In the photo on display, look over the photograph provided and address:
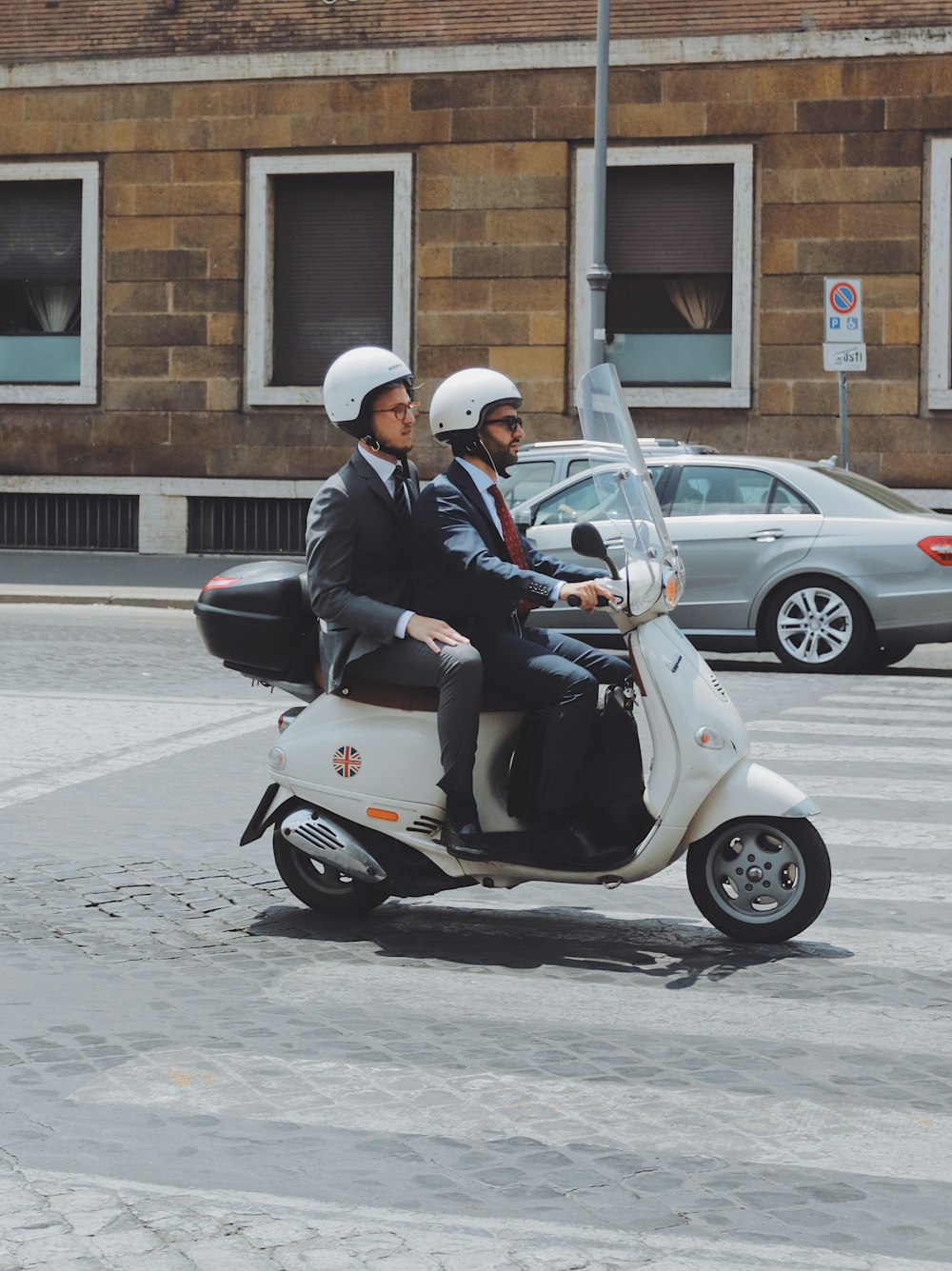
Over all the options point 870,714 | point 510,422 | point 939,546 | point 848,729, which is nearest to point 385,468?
point 510,422

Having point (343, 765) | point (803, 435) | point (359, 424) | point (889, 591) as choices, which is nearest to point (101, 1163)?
point (343, 765)

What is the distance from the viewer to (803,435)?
2256 centimetres

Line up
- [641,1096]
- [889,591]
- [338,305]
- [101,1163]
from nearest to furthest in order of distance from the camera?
[101,1163] → [641,1096] → [889,591] → [338,305]

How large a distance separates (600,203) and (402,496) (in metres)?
15.5

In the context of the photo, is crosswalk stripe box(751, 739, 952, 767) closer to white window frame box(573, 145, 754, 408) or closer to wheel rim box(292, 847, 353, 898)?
wheel rim box(292, 847, 353, 898)

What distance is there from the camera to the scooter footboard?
227 inches

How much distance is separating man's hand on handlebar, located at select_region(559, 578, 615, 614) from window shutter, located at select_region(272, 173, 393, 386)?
61.1ft

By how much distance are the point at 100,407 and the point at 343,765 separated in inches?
762

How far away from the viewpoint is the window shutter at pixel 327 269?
24.1m

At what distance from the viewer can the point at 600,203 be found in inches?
832

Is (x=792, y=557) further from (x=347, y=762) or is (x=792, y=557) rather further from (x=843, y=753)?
(x=347, y=762)

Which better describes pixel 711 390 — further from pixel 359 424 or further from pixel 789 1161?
pixel 789 1161

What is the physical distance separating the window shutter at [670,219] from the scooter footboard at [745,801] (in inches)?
703

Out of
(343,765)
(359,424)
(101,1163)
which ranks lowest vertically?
(101,1163)
